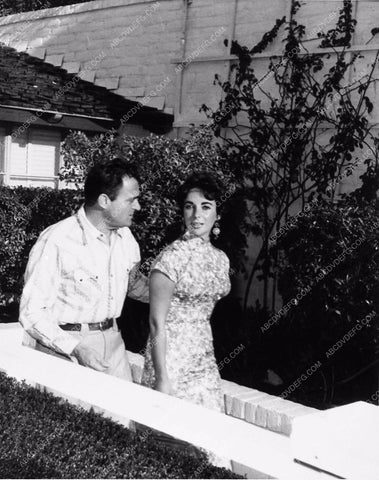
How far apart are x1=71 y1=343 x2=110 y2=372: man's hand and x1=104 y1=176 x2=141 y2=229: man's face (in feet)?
2.38

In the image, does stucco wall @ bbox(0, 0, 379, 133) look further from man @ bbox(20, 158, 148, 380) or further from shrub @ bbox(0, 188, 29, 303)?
man @ bbox(20, 158, 148, 380)

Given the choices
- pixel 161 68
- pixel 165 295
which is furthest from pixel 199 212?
pixel 161 68

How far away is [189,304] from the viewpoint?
375 centimetres

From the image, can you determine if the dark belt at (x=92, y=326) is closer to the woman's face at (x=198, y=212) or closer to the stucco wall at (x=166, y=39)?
the woman's face at (x=198, y=212)

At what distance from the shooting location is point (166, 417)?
8.25ft

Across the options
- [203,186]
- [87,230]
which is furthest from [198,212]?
[87,230]

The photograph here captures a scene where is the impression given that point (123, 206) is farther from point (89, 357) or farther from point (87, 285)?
point (89, 357)

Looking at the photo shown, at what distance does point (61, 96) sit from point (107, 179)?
22.5ft

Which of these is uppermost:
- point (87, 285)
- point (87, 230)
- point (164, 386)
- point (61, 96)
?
point (61, 96)

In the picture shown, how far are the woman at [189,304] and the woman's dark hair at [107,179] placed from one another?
35cm

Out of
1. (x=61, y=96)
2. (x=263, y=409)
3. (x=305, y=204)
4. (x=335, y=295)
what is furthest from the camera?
(x=61, y=96)

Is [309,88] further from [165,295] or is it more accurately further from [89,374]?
[89,374]

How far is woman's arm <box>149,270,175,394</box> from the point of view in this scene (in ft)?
11.8

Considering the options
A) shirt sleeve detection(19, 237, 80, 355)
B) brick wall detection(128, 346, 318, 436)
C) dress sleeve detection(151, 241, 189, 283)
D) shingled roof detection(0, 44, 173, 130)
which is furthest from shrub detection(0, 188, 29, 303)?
dress sleeve detection(151, 241, 189, 283)
